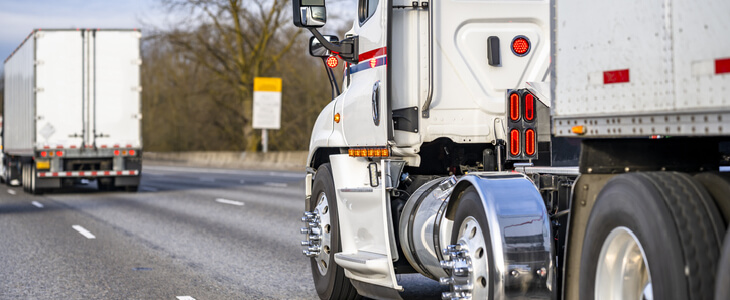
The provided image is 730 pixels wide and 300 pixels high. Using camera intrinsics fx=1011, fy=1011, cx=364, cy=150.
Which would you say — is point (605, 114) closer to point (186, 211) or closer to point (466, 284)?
point (466, 284)

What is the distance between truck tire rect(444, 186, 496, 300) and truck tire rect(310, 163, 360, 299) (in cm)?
195

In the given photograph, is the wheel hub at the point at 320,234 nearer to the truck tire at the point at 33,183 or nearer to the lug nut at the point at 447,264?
the lug nut at the point at 447,264

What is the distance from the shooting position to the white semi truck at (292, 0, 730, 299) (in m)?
3.42

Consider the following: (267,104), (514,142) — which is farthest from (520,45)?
(267,104)

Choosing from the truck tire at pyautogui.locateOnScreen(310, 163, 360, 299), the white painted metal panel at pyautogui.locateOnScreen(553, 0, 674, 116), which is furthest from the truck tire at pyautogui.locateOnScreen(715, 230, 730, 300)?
the truck tire at pyautogui.locateOnScreen(310, 163, 360, 299)

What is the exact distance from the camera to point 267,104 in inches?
1896

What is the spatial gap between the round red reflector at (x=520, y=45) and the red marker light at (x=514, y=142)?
78cm

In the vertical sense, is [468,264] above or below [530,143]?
below

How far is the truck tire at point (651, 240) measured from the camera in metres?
3.31

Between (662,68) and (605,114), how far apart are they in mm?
407

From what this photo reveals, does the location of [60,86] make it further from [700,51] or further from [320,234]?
[700,51]

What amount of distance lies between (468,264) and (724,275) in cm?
216

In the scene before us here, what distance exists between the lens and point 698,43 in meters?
3.33

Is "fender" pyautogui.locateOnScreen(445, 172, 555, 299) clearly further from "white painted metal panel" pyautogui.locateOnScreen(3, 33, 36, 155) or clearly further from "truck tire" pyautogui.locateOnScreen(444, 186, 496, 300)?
"white painted metal panel" pyautogui.locateOnScreen(3, 33, 36, 155)
